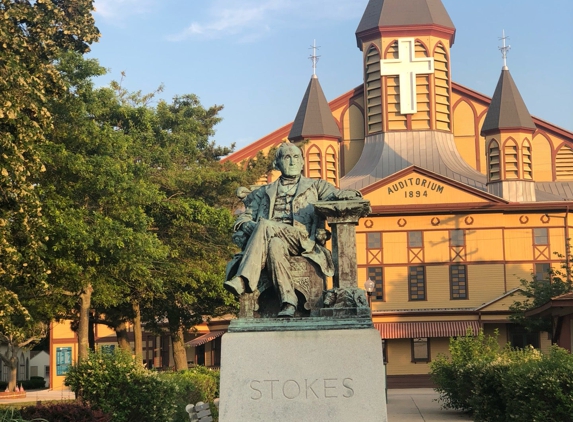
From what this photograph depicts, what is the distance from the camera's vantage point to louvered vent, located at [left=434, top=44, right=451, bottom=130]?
52.2 metres

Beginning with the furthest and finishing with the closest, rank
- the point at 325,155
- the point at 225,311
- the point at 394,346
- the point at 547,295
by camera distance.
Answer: the point at 325,155
the point at 394,346
the point at 547,295
the point at 225,311

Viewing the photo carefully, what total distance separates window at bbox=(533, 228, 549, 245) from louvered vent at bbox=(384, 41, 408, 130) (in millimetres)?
8877

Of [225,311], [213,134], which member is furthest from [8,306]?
[213,134]

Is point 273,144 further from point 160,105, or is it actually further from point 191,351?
point 160,105

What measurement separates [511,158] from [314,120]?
972cm

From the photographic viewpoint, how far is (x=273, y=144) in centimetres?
5444

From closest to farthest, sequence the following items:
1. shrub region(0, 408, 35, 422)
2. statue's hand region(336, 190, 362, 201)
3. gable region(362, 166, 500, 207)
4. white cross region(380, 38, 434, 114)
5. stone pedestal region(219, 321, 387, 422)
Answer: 1. stone pedestal region(219, 321, 387, 422)
2. statue's hand region(336, 190, 362, 201)
3. shrub region(0, 408, 35, 422)
4. gable region(362, 166, 500, 207)
5. white cross region(380, 38, 434, 114)

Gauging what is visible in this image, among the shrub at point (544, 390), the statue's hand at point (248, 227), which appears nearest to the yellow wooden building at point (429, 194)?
the shrub at point (544, 390)

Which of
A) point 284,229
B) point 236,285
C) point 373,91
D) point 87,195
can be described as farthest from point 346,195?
point 373,91

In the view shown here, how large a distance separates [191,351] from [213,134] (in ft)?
37.3

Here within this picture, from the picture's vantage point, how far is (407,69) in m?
51.6

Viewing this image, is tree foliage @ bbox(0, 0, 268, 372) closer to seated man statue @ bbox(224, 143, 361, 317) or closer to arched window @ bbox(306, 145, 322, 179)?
seated man statue @ bbox(224, 143, 361, 317)

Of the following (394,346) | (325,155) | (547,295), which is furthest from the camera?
(325,155)

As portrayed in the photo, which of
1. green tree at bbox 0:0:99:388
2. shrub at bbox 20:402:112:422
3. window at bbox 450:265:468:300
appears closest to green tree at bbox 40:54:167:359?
green tree at bbox 0:0:99:388
